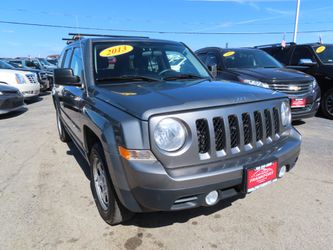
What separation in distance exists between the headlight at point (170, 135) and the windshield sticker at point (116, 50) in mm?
1597

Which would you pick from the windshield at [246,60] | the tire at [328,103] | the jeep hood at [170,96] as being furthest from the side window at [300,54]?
the jeep hood at [170,96]

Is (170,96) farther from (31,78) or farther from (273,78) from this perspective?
(31,78)

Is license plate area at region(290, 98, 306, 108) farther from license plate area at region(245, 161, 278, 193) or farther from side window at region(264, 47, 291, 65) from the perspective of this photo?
license plate area at region(245, 161, 278, 193)

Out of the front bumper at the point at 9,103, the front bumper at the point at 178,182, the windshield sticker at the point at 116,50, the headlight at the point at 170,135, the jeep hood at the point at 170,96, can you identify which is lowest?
the front bumper at the point at 9,103

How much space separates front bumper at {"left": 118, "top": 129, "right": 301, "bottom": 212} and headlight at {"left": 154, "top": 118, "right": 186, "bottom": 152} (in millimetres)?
150

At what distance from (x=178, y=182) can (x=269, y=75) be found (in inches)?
186

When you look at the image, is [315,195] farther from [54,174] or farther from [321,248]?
[54,174]

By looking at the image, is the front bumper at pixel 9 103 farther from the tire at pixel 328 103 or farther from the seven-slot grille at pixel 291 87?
the tire at pixel 328 103

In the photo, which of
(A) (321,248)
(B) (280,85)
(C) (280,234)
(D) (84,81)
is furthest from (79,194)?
(B) (280,85)

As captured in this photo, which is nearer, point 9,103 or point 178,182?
point 178,182

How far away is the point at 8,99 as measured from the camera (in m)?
8.47

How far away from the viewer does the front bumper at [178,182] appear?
2.18 meters

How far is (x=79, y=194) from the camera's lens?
11.8ft

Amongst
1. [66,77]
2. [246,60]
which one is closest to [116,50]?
[66,77]
